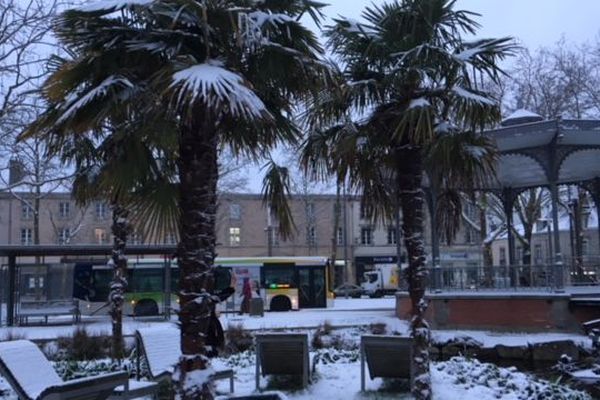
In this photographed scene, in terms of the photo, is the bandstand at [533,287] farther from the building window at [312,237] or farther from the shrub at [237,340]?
the building window at [312,237]

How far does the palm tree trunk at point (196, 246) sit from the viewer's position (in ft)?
21.0

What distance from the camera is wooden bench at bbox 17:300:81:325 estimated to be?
26844mm

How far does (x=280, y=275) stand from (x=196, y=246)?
29.2 m

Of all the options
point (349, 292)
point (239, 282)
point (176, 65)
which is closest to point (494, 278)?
point (239, 282)

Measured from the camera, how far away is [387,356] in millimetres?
9945

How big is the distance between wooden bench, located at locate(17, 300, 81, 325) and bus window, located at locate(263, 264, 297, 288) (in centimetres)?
1038

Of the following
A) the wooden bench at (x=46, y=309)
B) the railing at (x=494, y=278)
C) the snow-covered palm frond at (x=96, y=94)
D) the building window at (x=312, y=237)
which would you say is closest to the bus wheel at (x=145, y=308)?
the wooden bench at (x=46, y=309)

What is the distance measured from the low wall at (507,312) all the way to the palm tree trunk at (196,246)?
14.4 metres

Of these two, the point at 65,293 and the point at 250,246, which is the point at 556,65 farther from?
the point at 250,246

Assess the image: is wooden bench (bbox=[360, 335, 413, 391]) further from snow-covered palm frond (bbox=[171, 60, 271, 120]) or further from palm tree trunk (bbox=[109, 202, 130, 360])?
palm tree trunk (bbox=[109, 202, 130, 360])

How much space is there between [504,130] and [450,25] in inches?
386

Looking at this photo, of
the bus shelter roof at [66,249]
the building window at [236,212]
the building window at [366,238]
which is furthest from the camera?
the building window at [366,238]

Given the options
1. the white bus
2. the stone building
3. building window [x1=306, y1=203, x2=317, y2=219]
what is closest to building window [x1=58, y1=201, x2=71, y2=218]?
the stone building

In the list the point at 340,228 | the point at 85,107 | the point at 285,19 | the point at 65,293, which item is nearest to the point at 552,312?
the point at 285,19
